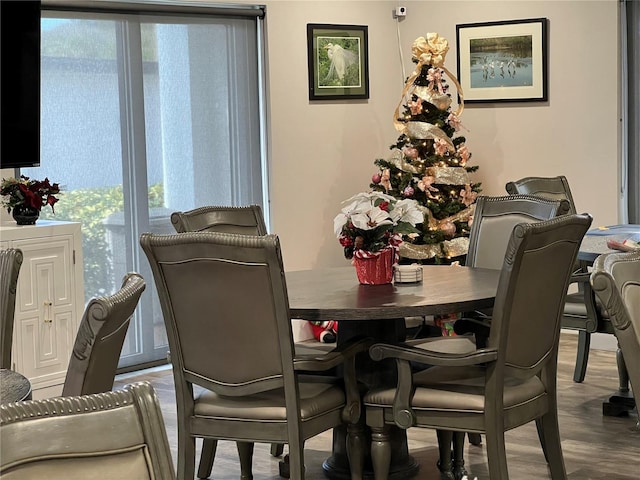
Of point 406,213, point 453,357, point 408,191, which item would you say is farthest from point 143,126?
point 453,357

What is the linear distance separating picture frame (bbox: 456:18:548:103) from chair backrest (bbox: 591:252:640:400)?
175 inches

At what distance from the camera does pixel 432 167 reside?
6.38m

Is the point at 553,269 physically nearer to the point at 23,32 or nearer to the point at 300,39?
the point at 23,32

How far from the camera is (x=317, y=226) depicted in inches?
272

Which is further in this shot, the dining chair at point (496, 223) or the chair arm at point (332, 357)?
the dining chair at point (496, 223)

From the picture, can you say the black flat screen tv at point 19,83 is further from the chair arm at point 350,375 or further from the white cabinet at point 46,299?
the chair arm at point 350,375

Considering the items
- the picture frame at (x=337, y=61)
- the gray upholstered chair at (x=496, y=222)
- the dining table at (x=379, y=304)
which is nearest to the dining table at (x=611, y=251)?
the gray upholstered chair at (x=496, y=222)

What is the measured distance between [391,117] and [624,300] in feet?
16.2

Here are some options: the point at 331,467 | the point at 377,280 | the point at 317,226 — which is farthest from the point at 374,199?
the point at 317,226

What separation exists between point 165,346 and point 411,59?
2727mm

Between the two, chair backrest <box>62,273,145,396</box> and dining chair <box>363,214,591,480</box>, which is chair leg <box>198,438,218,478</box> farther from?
chair backrest <box>62,273,145,396</box>

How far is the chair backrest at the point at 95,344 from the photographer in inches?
82.9

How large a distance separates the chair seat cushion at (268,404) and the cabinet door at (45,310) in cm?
182

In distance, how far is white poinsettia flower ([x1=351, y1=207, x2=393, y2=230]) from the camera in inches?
146
